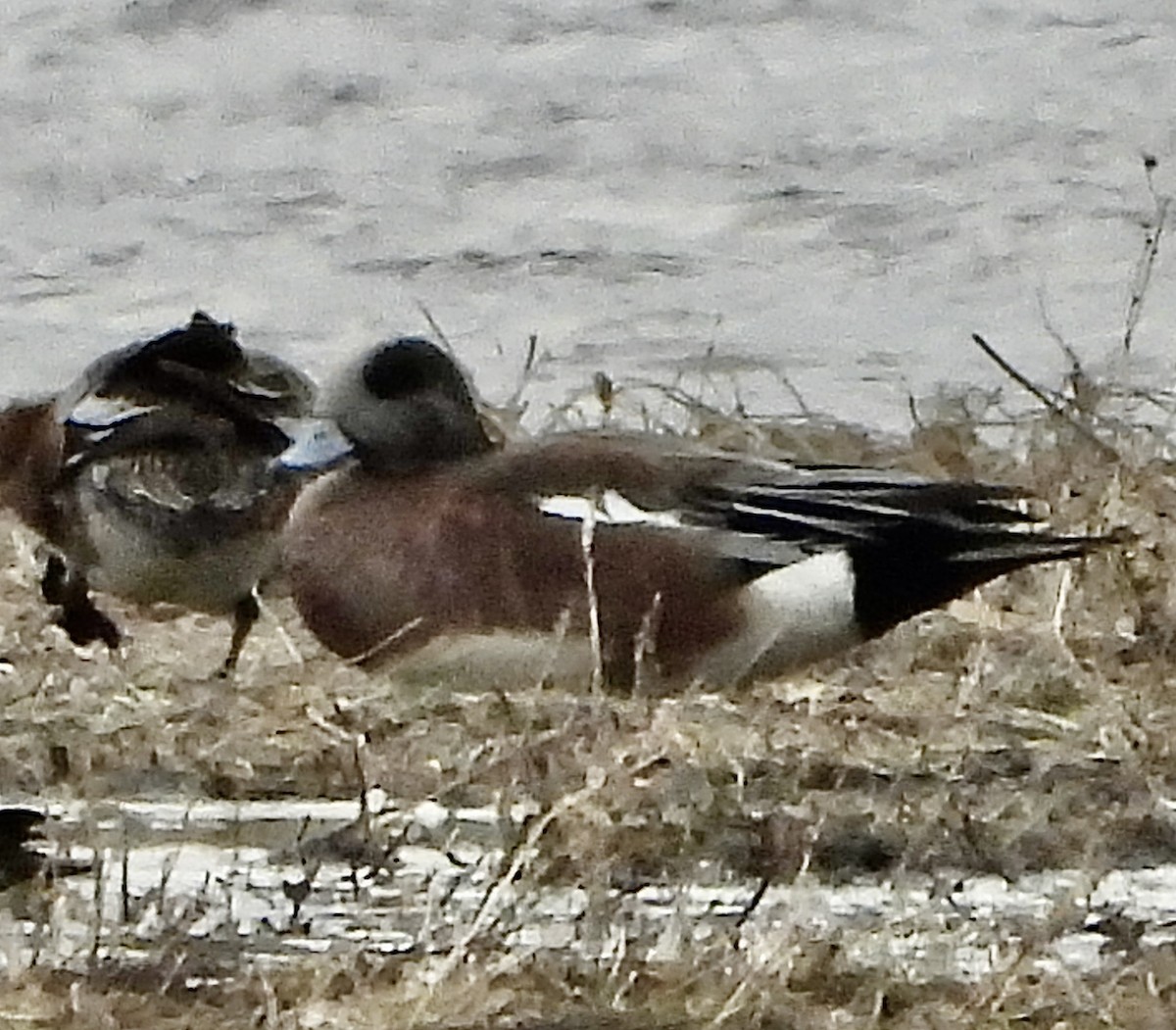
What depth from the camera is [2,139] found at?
4.29m

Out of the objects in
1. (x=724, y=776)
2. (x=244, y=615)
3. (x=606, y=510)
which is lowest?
(x=244, y=615)

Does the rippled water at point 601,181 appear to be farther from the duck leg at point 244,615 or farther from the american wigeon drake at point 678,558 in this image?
the american wigeon drake at point 678,558

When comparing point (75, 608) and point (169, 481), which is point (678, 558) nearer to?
point (169, 481)

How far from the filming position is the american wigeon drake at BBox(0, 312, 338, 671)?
304cm

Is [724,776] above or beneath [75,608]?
above

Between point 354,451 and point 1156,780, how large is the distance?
0.98 m

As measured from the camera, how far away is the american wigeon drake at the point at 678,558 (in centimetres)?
268

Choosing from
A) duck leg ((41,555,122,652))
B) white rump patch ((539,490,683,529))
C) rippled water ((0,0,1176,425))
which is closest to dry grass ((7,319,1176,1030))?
duck leg ((41,555,122,652))

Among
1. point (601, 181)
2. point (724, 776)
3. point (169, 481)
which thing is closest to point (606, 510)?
point (724, 776)

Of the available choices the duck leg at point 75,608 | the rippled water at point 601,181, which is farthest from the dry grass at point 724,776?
the rippled water at point 601,181

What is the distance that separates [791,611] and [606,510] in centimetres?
21

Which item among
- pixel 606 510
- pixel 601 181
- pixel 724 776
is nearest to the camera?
pixel 724 776

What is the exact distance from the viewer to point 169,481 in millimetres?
3061

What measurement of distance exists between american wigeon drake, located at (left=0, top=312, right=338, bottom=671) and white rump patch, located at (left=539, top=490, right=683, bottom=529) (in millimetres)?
466
